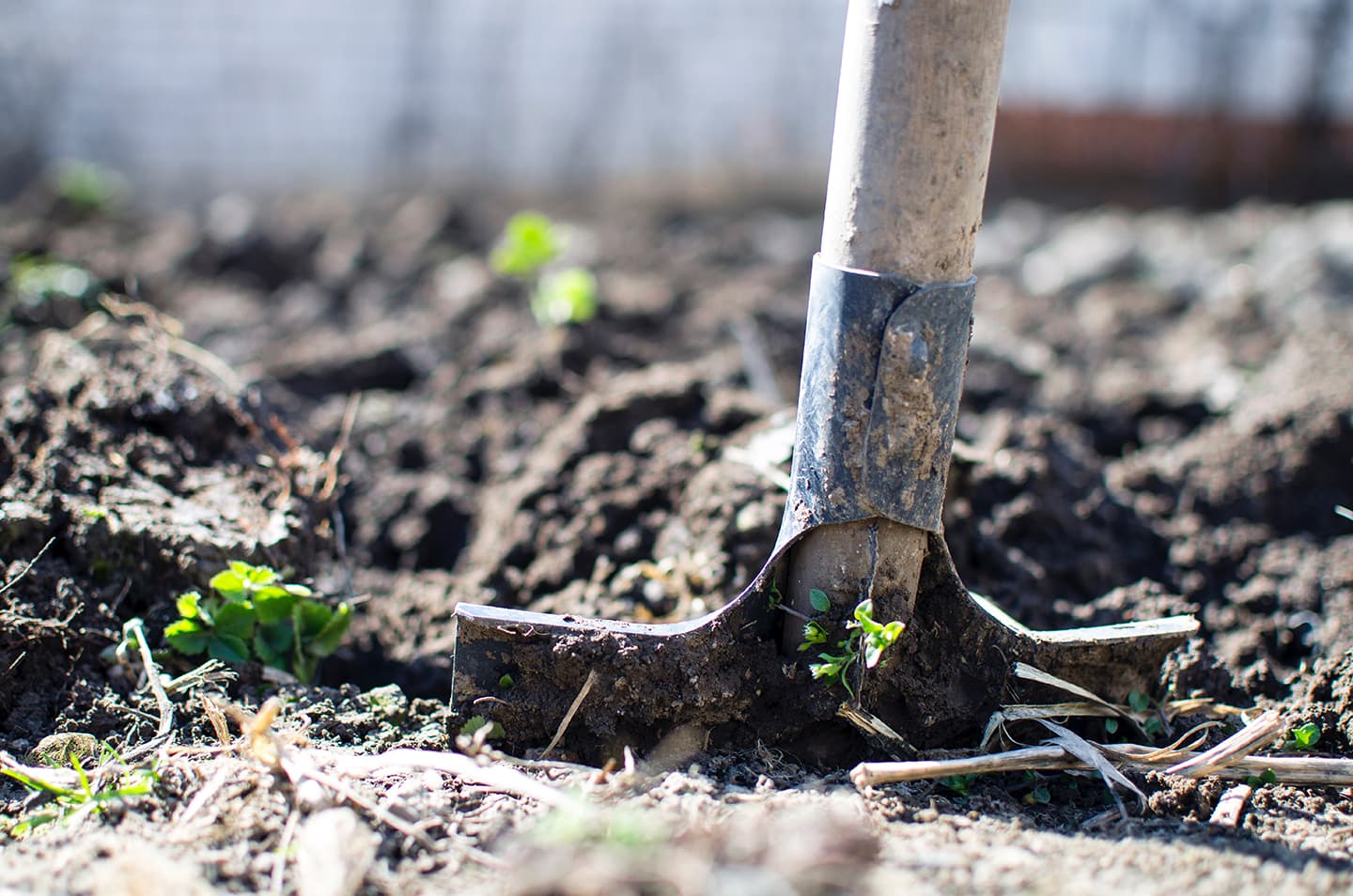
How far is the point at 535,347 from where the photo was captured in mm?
3646

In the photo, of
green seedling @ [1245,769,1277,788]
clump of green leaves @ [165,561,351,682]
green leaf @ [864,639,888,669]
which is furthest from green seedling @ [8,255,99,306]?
green seedling @ [1245,769,1277,788]

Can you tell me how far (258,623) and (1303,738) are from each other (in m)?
1.91

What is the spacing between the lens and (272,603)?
202cm

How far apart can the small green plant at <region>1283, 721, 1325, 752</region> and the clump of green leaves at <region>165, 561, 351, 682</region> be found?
5.78 feet

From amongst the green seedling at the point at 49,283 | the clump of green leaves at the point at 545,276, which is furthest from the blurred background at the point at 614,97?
the green seedling at the point at 49,283

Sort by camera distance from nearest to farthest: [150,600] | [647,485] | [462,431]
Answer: [150,600] < [647,485] < [462,431]

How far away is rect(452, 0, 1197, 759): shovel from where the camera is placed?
4.97 feet

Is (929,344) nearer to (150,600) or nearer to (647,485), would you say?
(647,485)

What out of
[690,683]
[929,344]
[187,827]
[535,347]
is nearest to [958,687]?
[690,683]

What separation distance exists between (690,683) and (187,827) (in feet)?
2.57

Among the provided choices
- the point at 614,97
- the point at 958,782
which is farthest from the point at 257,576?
the point at 614,97

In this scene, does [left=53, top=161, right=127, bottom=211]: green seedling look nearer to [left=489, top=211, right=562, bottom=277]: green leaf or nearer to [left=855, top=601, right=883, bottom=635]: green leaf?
[left=489, top=211, right=562, bottom=277]: green leaf

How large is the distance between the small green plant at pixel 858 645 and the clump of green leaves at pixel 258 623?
38.7 inches

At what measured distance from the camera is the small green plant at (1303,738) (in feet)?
5.96
